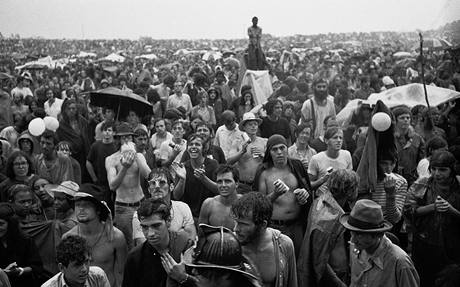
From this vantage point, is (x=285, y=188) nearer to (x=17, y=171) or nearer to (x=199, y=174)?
(x=199, y=174)

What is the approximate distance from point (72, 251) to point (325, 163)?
328cm

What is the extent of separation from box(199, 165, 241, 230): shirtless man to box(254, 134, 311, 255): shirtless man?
360mm

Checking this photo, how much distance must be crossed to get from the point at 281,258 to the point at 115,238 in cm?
140

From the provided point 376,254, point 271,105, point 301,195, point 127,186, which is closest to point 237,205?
point 376,254

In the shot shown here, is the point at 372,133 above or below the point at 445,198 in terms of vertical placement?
above

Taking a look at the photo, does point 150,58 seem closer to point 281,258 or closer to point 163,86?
point 163,86

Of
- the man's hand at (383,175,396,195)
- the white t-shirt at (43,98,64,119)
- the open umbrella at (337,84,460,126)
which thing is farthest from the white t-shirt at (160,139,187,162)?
the white t-shirt at (43,98,64,119)

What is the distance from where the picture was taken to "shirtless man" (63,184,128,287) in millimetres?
4250

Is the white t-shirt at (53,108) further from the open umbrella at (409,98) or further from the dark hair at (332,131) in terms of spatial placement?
the dark hair at (332,131)

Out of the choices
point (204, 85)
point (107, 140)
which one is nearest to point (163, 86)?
point (204, 85)

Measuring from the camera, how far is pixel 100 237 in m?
4.30

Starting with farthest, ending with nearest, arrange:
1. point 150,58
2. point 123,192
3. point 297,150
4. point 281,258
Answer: point 150,58
point 297,150
point 123,192
point 281,258

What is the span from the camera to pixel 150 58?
32719mm

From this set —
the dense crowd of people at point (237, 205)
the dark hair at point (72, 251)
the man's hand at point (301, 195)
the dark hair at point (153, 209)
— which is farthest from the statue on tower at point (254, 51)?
the dark hair at point (72, 251)
